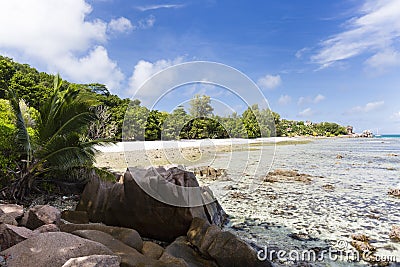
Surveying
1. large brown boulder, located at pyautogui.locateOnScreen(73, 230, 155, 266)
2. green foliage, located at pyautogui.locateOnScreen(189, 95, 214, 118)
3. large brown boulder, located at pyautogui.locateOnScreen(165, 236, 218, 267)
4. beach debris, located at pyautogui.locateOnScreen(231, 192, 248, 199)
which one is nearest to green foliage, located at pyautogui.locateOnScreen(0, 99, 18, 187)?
large brown boulder, located at pyautogui.locateOnScreen(73, 230, 155, 266)

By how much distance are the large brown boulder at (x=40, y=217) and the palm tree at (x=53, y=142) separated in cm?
251

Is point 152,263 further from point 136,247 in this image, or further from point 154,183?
point 154,183

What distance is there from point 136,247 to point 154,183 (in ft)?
4.68

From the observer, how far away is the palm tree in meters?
7.01

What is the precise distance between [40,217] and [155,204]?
1.88m

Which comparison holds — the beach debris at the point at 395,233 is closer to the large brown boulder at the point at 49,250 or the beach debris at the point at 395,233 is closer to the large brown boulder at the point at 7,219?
the large brown boulder at the point at 49,250

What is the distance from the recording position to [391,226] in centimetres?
670

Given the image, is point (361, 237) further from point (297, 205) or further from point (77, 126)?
point (77, 126)

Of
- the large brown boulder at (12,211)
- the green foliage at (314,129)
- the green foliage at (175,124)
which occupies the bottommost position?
the large brown boulder at (12,211)

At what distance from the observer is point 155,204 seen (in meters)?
5.27

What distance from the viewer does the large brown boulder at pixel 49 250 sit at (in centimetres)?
308

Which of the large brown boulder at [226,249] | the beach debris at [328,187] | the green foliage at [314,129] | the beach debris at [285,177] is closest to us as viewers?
the large brown boulder at [226,249]

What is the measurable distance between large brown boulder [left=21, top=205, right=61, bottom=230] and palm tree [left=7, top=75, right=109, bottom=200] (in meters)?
2.51

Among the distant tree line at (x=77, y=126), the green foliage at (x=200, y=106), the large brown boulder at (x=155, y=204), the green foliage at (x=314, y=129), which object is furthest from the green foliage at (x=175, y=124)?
the green foliage at (x=314, y=129)
